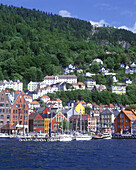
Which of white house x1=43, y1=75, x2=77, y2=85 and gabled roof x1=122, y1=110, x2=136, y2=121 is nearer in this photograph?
gabled roof x1=122, y1=110, x2=136, y2=121

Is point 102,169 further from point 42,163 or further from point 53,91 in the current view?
point 53,91

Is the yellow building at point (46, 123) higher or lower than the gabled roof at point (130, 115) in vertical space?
lower

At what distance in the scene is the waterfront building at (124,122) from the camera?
11288 cm

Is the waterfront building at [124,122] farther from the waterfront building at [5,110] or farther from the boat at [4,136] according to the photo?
the boat at [4,136]

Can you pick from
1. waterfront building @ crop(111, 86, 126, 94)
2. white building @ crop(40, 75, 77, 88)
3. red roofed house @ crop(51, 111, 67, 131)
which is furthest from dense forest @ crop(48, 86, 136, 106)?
red roofed house @ crop(51, 111, 67, 131)

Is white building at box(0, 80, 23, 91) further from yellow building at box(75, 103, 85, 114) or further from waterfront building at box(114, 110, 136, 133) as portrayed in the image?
waterfront building at box(114, 110, 136, 133)

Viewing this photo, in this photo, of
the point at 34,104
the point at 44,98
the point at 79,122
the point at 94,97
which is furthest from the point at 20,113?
the point at 94,97

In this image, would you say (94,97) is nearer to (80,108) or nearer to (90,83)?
(90,83)

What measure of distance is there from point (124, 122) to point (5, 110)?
115 ft

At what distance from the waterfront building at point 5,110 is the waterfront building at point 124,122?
107 ft

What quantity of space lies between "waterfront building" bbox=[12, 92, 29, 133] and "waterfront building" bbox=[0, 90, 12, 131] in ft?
4.19

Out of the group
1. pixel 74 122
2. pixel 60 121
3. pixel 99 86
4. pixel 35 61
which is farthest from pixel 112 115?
pixel 35 61

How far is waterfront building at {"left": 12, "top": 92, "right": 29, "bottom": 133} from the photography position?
106688 mm

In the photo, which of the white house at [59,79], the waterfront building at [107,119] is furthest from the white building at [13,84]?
the waterfront building at [107,119]
